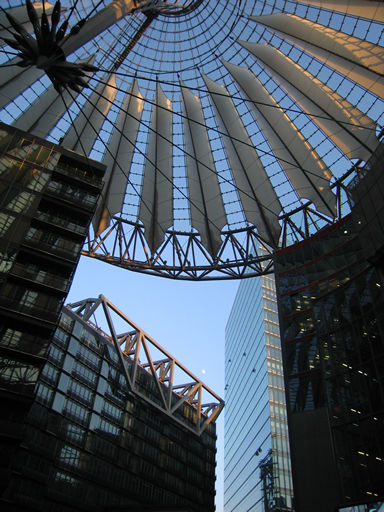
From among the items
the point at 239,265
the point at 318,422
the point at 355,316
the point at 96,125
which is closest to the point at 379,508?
the point at 318,422

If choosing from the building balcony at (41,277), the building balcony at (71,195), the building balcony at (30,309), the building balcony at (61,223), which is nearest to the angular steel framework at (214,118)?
the building balcony at (71,195)

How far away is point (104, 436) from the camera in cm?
4866

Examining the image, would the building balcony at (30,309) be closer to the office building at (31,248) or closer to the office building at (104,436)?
the office building at (31,248)

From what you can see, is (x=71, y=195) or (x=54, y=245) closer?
(x=54, y=245)

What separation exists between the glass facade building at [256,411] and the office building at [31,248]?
4560 centimetres

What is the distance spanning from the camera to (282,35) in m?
29.6

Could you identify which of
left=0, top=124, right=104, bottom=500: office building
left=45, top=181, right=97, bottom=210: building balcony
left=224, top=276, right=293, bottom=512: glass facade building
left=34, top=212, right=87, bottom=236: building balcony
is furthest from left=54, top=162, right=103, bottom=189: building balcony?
left=224, top=276, right=293, bottom=512: glass facade building

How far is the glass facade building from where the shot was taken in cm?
6241

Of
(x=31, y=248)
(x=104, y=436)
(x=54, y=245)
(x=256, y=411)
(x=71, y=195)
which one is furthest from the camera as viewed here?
(x=256, y=411)

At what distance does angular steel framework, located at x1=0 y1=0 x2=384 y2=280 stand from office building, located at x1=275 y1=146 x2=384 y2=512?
12.4 ft

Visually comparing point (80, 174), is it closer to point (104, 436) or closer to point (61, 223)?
point (61, 223)

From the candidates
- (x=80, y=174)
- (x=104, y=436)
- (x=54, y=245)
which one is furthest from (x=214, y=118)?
(x=104, y=436)

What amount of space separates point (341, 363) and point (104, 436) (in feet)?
102

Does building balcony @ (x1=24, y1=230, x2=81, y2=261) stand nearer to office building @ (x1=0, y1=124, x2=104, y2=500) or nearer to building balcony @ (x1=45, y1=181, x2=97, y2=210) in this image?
office building @ (x1=0, y1=124, x2=104, y2=500)
